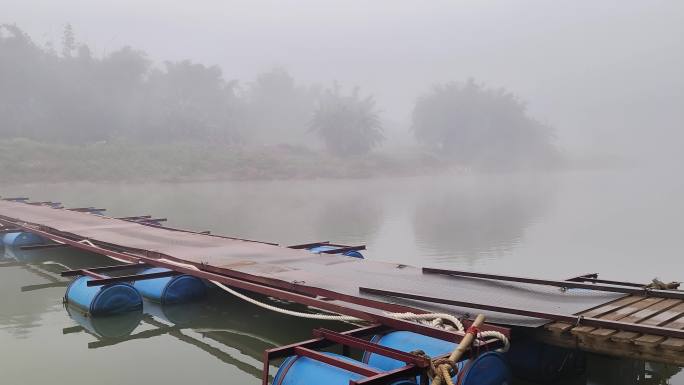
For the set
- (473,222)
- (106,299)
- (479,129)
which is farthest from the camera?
(479,129)

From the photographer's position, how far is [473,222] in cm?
2100

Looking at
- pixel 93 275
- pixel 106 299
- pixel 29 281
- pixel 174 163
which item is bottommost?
pixel 29 281

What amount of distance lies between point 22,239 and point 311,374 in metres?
11.3

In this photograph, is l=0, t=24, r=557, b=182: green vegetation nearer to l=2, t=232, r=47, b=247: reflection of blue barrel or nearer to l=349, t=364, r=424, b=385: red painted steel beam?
l=2, t=232, r=47, b=247: reflection of blue barrel

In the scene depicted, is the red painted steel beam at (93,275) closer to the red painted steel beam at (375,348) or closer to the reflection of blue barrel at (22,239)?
the red painted steel beam at (375,348)

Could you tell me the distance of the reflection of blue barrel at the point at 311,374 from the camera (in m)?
4.31

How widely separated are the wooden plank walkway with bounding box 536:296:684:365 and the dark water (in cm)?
81

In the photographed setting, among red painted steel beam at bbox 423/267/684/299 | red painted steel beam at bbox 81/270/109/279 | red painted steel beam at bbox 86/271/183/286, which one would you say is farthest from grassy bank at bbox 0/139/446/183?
red painted steel beam at bbox 423/267/684/299

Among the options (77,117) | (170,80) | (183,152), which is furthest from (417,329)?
(170,80)

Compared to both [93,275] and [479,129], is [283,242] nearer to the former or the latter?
[93,275]

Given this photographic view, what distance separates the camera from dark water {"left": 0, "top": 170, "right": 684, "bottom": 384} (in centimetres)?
640

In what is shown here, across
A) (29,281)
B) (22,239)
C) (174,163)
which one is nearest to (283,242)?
(22,239)

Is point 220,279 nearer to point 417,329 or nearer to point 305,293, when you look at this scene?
point 305,293

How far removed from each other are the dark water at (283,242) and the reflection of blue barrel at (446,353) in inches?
66.7
